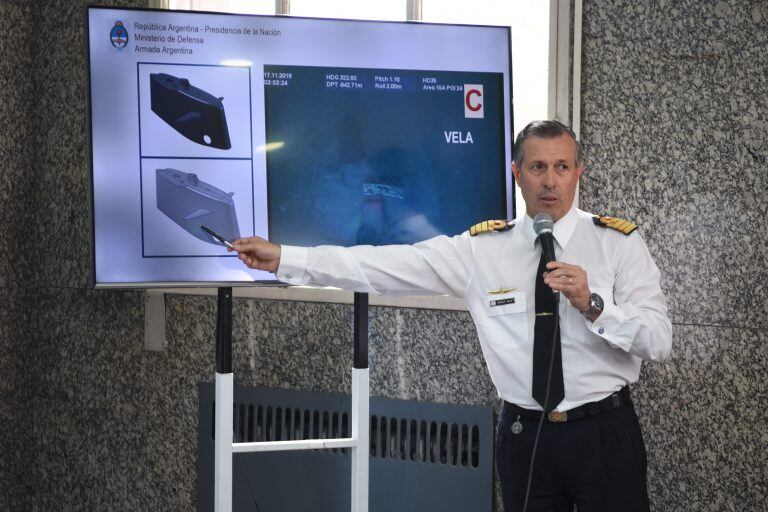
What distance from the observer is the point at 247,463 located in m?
3.14

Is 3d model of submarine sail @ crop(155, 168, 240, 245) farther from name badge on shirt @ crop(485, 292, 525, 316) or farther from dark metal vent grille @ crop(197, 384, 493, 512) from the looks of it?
dark metal vent grille @ crop(197, 384, 493, 512)

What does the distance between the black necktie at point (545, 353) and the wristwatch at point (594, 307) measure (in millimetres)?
106

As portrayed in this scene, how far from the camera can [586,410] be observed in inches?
79.5

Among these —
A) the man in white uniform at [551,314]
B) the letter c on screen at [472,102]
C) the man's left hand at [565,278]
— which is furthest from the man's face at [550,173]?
the letter c on screen at [472,102]

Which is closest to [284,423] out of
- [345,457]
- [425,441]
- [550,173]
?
[345,457]

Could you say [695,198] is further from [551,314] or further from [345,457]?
[345,457]

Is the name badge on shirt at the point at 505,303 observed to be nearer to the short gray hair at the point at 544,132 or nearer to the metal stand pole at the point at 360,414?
the short gray hair at the point at 544,132

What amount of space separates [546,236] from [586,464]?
559 mm

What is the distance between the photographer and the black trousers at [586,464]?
1.99 metres

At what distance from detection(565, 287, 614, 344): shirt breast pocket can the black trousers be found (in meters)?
0.18

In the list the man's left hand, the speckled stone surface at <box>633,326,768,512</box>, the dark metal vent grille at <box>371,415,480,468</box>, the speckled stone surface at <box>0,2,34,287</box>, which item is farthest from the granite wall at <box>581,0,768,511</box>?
the speckled stone surface at <box>0,2,34,287</box>

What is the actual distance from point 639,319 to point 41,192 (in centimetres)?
260

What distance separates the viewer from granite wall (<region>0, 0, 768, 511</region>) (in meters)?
2.60

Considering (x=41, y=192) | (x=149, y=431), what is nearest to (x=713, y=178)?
(x=149, y=431)
